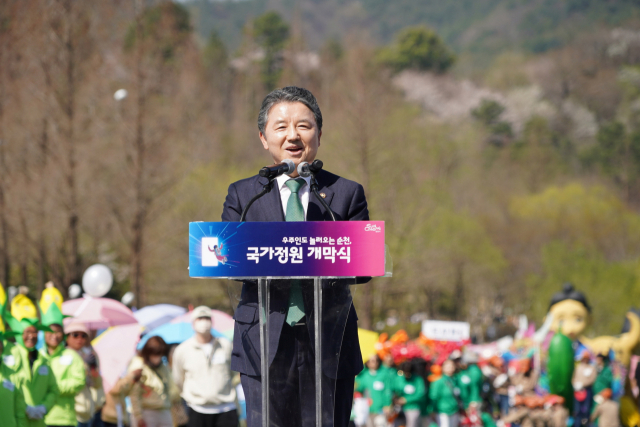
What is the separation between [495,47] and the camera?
419 feet

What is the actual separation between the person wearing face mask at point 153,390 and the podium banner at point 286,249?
4.78 meters

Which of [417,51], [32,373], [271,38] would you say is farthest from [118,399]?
[417,51]

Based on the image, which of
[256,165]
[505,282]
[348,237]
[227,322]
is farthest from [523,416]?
[505,282]

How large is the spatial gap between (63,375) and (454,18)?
161 metres

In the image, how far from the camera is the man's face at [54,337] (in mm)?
7746

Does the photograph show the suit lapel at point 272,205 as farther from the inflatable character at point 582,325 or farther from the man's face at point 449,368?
the inflatable character at point 582,325

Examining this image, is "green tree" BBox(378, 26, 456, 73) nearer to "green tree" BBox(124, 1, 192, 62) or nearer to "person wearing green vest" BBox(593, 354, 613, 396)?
"green tree" BBox(124, 1, 192, 62)

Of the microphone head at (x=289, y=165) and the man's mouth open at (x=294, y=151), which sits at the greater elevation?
the man's mouth open at (x=294, y=151)

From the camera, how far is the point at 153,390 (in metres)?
7.79

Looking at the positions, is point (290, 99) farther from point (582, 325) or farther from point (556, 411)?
point (582, 325)

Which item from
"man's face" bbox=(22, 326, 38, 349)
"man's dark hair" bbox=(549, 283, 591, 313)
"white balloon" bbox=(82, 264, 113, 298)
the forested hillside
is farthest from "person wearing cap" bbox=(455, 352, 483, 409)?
"man's face" bbox=(22, 326, 38, 349)

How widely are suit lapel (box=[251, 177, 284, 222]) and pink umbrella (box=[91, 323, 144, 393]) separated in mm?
6627

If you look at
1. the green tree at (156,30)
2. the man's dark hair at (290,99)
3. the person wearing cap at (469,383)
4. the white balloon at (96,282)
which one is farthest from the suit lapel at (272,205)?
the green tree at (156,30)

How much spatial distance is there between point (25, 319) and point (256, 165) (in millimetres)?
24137
